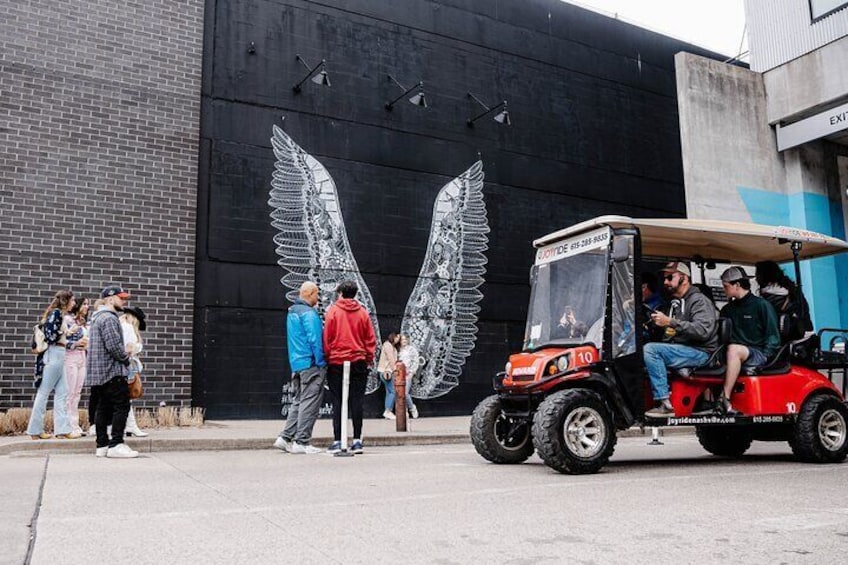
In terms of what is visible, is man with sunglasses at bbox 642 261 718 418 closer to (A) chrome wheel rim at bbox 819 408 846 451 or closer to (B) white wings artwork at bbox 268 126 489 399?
(A) chrome wheel rim at bbox 819 408 846 451

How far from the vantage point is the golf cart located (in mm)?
7094

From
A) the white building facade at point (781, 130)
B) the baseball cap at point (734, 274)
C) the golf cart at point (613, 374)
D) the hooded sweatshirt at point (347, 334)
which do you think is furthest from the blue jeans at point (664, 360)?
the white building facade at point (781, 130)

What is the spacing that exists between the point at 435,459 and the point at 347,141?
9049 mm

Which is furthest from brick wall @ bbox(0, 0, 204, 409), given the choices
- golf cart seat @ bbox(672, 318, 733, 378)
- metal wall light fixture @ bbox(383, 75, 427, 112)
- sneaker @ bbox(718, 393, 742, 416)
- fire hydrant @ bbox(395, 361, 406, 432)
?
sneaker @ bbox(718, 393, 742, 416)

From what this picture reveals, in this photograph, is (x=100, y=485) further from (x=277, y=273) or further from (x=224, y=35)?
(x=224, y=35)

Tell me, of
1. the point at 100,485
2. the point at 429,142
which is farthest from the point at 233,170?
the point at 100,485

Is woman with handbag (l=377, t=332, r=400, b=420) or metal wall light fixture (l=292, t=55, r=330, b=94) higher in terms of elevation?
metal wall light fixture (l=292, t=55, r=330, b=94)

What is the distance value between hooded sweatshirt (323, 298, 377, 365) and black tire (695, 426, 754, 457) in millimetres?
4016

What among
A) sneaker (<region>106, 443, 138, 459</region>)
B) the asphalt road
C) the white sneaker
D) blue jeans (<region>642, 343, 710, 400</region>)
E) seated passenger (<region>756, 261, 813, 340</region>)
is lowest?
the asphalt road

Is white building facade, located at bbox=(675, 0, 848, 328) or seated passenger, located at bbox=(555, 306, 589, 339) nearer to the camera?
seated passenger, located at bbox=(555, 306, 589, 339)

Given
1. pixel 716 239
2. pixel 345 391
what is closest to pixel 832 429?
pixel 716 239

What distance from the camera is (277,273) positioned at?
14789 mm

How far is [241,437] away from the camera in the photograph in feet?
34.0

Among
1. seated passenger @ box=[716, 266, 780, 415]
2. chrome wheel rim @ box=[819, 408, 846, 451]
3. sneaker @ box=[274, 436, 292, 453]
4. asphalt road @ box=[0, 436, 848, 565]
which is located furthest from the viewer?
sneaker @ box=[274, 436, 292, 453]
